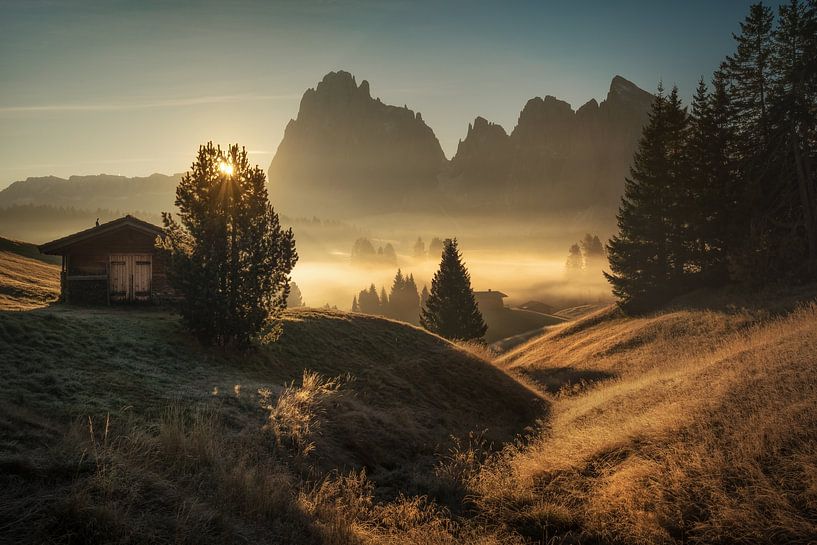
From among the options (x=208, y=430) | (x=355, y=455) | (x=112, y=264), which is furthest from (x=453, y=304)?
(x=208, y=430)

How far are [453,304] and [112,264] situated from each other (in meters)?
29.4

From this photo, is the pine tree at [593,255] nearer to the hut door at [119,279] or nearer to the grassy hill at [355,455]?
the grassy hill at [355,455]

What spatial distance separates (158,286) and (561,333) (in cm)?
3318

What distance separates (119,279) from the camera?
25.7m

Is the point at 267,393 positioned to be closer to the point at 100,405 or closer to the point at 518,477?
the point at 100,405

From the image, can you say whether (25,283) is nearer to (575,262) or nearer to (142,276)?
(142,276)

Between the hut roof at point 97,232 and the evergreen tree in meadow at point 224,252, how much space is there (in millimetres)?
9505

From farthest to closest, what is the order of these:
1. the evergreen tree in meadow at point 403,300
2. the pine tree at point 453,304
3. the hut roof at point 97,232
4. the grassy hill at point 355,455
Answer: the evergreen tree in meadow at point 403,300
the pine tree at point 453,304
the hut roof at point 97,232
the grassy hill at point 355,455

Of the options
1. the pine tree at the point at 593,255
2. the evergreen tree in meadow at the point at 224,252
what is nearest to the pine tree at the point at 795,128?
the evergreen tree in meadow at the point at 224,252

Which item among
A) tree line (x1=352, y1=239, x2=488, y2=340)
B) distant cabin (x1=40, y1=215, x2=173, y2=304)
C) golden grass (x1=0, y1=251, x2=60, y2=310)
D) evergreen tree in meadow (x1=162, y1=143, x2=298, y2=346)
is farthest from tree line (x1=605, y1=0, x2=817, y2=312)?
golden grass (x1=0, y1=251, x2=60, y2=310)

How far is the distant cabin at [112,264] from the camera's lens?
81.9 ft

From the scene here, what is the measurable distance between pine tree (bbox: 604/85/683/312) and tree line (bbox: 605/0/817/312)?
0.08 meters

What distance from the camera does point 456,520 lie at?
24.8ft

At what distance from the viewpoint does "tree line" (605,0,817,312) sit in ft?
102
